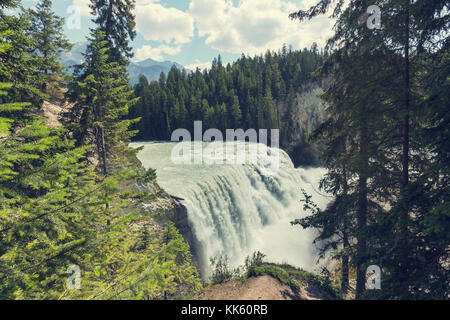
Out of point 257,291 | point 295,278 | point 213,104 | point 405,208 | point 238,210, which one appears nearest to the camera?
point 405,208

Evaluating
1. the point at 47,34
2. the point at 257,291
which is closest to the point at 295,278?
the point at 257,291

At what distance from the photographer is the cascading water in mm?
17203

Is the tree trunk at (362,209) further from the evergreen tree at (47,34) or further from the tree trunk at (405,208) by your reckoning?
the evergreen tree at (47,34)

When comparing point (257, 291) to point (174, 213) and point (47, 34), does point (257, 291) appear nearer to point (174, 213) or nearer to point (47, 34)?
point (174, 213)

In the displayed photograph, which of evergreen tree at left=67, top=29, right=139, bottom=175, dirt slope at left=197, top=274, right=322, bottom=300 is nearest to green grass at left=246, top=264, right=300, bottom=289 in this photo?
dirt slope at left=197, top=274, right=322, bottom=300

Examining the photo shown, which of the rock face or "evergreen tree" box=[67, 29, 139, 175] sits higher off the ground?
"evergreen tree" box=[67, 29, 139, 175]

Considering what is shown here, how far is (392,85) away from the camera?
23.2ft

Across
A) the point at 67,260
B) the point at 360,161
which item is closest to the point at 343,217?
the point at 360,161

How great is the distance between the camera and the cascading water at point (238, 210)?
56.4 ft

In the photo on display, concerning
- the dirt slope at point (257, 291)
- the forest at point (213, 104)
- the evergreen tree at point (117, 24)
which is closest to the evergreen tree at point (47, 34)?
the evergreen tree at point (117, 24)

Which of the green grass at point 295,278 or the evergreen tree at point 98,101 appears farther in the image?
the evergreen tree at point 98,101

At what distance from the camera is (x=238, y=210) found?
20.9 meters

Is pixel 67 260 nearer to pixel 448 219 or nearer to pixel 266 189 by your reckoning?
pixel 448 219

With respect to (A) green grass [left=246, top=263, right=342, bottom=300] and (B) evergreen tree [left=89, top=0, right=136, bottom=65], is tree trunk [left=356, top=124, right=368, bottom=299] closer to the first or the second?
(A) green grass [left=246, top=263, right=342, bottom=300]
